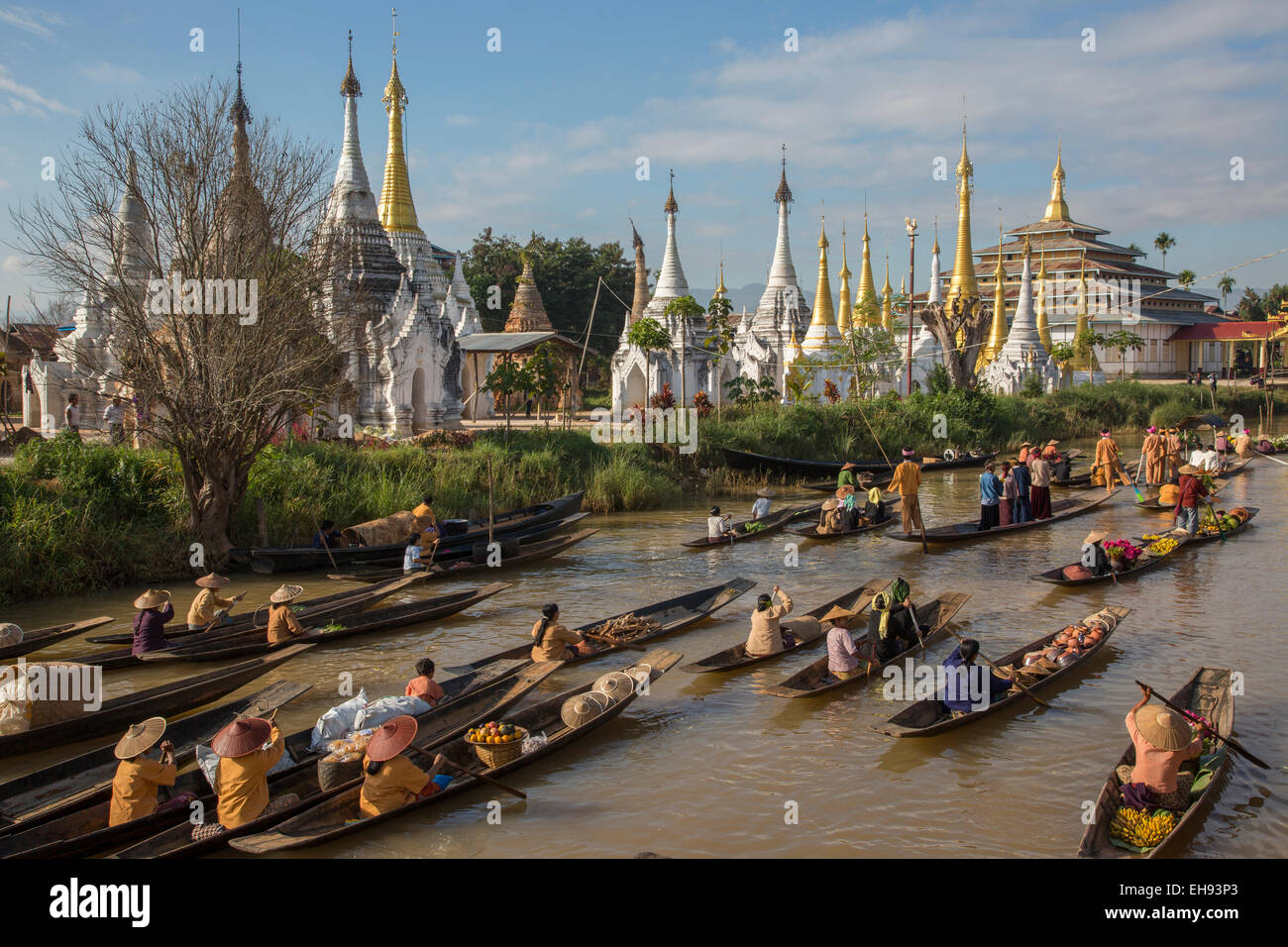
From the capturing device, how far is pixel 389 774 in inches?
267

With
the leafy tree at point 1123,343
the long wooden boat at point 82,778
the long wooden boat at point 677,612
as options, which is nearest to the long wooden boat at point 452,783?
the long wooden boat at point 677,612

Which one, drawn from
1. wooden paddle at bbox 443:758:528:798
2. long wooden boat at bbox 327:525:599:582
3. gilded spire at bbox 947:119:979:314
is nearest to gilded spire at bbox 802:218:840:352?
gilded spire at bbox 947:119:979:314

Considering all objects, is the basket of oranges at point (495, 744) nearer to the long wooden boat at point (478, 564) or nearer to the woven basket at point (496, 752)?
the woven basket at point (496, 752)

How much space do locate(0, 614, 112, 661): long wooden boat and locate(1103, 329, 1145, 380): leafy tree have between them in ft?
164

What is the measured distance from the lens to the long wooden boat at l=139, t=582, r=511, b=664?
10.3 m

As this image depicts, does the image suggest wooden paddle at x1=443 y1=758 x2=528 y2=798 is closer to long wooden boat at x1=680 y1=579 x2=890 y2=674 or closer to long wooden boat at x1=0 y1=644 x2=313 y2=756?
long wooden boat at x1=680 y1=579 x2=890 y2=674

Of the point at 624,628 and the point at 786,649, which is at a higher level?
the point at 624,628

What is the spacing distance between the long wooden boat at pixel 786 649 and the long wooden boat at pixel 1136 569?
7.81 ft

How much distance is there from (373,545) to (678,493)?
30.3 ft

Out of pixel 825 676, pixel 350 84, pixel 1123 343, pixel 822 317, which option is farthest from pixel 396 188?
pixel 1123 343

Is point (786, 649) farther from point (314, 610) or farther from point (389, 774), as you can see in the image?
point (314, 610)

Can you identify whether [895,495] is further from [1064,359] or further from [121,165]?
[1064,359]

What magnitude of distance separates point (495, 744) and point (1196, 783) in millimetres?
4989

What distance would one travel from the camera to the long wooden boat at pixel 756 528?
1655 cm
